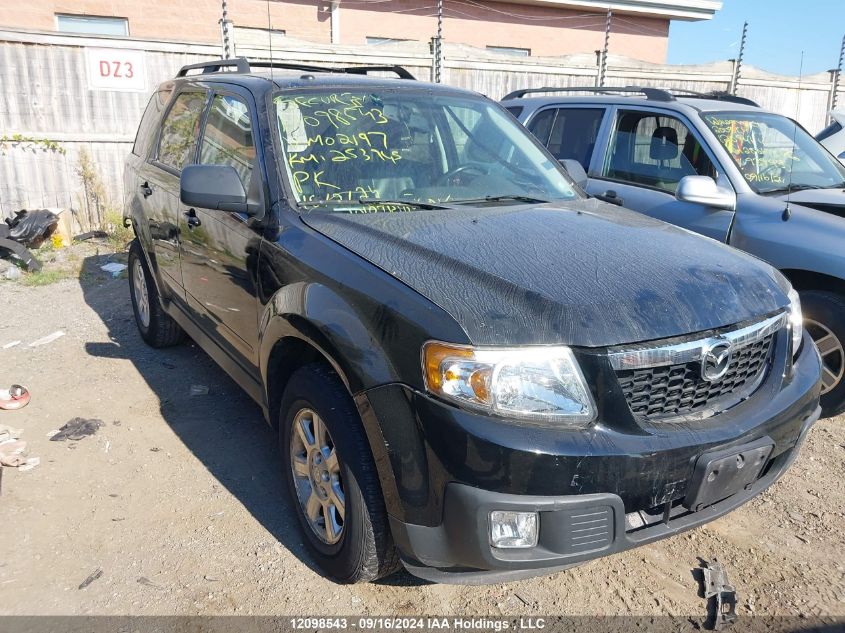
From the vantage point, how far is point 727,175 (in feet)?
15.4

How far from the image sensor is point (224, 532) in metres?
3.16

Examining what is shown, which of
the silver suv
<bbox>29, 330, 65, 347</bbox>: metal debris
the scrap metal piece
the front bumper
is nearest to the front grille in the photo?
the front bumper

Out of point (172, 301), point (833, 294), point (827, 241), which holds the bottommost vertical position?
point (172, 301)

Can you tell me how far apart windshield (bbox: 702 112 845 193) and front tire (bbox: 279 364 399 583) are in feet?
11.4

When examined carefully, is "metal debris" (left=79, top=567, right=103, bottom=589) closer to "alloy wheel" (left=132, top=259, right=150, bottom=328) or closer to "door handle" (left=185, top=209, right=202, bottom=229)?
"door handle" (left=185, top=209, right=202, bottom=229)

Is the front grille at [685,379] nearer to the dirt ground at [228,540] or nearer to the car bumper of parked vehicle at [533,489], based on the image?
the car bumper of parked vehicle at [533,489]

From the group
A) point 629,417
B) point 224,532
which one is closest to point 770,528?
point 629,417

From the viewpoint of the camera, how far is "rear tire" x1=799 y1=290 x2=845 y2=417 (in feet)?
13.1

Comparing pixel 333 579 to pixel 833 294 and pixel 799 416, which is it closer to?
pixel 799 416

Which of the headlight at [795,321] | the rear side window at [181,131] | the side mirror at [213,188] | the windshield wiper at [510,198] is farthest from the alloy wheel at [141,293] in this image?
the headlight at [795,321]

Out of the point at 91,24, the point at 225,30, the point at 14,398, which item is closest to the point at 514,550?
the point at 14,398

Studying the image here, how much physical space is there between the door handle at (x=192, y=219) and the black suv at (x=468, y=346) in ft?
0.75

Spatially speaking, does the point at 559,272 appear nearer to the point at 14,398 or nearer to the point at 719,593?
the point at 719,593

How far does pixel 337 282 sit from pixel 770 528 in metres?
2.30
